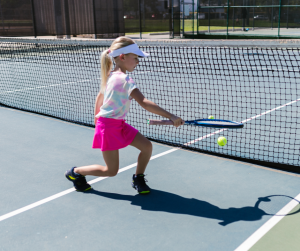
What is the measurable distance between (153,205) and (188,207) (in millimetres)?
330

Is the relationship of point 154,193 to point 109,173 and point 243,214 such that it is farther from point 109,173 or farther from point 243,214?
point 243,214

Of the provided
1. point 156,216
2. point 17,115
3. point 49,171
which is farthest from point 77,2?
point 156,216

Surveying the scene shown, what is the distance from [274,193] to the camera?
3611mm

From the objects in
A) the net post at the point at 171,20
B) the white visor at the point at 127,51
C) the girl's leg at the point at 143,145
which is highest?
the net post at the point at 171,20

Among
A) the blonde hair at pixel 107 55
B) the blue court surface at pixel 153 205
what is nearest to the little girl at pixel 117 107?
the blonde hair at pixel 107 55

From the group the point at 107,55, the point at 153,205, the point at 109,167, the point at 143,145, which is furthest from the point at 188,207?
the point at 107,55

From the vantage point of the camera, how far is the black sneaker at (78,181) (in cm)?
372

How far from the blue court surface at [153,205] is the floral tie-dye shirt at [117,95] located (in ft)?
2.86

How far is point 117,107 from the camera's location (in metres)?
3.32

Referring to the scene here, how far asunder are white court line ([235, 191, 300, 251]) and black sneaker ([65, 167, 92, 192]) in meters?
1.70

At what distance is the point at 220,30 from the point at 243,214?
2141 centimetres

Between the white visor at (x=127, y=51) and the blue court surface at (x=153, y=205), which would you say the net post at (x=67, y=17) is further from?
the white visor at (x=127, y=51)

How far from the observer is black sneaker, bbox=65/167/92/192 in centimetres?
372

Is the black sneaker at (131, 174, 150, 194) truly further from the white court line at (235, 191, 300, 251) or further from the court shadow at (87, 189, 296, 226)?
the white court line at (235, 191, 300, 251)
